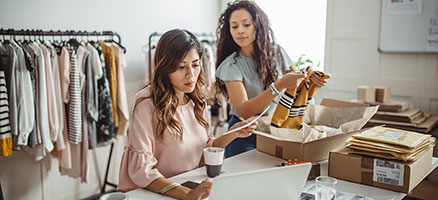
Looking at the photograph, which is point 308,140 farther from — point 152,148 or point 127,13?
point 127,13

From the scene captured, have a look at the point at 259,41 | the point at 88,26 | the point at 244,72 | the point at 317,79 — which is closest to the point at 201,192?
the point at 317,79

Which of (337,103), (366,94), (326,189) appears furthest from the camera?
(366,94)

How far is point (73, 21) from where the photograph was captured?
10.5ft

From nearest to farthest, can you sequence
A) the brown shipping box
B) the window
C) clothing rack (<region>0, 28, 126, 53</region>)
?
the brown shipping box < clothing rack (<region>0, 28, 126, 53</region>) < the window

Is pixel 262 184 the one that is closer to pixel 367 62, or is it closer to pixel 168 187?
pixel 168 187

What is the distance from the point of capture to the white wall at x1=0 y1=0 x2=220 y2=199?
2.96 m

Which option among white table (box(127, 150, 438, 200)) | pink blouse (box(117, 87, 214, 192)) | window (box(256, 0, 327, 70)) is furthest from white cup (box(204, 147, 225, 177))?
window (box(256, 0, 327, 70))

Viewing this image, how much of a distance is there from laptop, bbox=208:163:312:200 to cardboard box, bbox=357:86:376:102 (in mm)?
2000

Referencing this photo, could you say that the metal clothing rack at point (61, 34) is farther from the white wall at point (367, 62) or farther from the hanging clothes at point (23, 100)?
the white wall at point (367, 62)

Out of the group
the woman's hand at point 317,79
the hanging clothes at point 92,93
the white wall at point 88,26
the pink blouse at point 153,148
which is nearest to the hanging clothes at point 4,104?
the white wall at point 88,26

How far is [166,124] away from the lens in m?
1.64

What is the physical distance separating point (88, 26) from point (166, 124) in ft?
6.50

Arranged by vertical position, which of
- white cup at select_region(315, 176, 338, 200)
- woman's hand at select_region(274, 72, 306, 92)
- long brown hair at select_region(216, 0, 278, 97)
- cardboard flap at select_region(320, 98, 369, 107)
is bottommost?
white cup at select_region(315, 176, 338, 200)

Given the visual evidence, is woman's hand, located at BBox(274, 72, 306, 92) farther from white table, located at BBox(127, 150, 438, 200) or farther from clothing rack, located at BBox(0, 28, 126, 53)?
clothing rack, located at BBox(0, 28, 126, 53)
